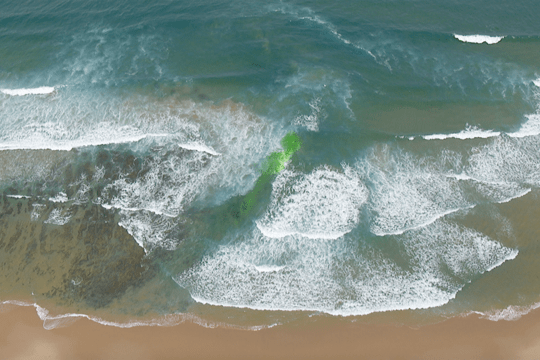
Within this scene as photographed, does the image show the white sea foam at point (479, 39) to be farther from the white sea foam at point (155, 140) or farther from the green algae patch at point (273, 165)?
the white sea foam at point (155, 140)

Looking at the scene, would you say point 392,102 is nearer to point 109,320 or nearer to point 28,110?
point 109,320

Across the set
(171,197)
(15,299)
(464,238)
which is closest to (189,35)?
(171,197)

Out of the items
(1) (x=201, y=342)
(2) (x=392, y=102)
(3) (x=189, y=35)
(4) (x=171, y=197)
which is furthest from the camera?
(3) (x=189, y=35)

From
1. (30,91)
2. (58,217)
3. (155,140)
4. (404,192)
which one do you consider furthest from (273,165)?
(30,91)

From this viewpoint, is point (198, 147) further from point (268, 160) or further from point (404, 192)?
point (404, 192)

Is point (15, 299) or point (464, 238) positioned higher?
point (464, 238)

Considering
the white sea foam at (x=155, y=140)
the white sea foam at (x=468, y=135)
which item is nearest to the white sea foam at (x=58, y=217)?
the white sea foam at (x=155, y=140)
